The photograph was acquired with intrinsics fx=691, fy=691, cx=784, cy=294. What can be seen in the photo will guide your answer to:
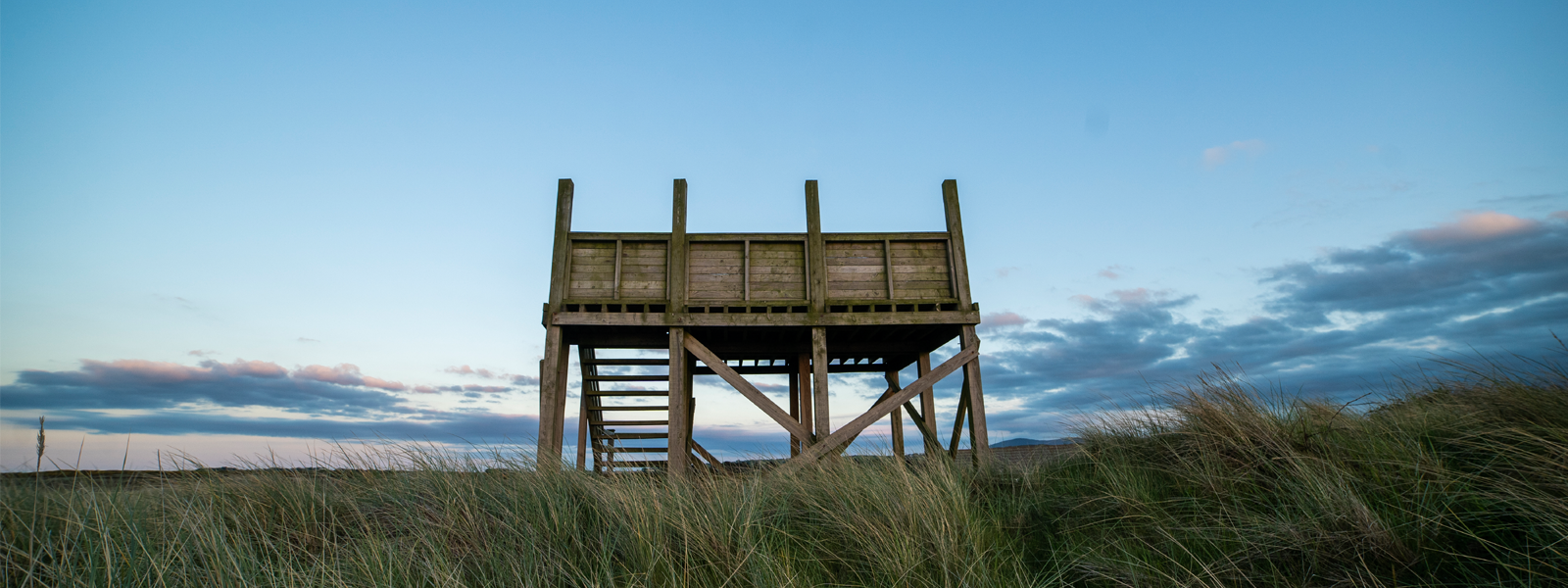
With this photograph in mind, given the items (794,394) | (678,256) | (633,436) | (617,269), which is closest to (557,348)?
(617,269)

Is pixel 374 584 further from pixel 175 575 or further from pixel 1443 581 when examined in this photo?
pixel 1443 581

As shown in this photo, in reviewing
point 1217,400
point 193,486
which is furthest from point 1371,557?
point 193,486

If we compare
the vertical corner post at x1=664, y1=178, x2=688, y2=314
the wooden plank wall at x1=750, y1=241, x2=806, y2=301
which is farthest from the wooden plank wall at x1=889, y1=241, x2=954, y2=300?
the vertical corner post at x1=664, y1=178, x2=688, y2=314

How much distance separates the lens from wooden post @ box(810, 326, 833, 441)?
987cm

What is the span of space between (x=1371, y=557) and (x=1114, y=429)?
361 cm

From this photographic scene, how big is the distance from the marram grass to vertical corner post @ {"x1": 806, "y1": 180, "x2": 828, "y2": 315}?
3.81m

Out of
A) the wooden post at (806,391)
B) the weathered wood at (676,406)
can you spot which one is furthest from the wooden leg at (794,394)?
the weathered wood at (676,406)

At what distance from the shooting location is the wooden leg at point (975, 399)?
1002 centimetres

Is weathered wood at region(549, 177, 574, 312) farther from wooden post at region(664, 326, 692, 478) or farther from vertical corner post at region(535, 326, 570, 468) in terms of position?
wooden post at region(664, 326, 692, 478)

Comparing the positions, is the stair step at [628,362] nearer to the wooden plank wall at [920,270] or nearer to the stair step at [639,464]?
the stair step at [639,464]

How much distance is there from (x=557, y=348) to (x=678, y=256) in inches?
86.9

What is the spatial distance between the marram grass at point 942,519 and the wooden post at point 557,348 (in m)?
2.94

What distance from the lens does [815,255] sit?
1054 centimetres

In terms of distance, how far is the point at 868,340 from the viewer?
12.0m
